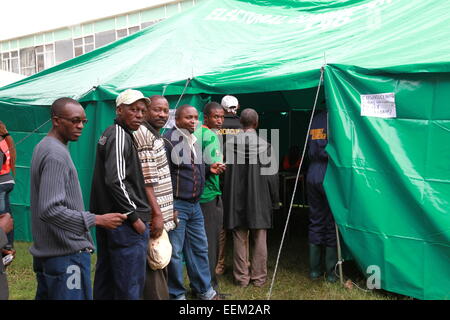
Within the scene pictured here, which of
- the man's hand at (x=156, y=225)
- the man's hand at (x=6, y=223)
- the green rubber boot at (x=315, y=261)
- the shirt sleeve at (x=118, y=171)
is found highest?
the shirt sleeve at (x=118, y=171)

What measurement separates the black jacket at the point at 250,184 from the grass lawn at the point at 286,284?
0.65 m

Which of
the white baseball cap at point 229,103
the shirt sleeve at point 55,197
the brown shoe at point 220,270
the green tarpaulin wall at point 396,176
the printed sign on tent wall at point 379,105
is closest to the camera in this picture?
the shirt sleeve at point 55,197

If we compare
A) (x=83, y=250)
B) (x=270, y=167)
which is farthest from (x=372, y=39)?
(x=83, y=250)

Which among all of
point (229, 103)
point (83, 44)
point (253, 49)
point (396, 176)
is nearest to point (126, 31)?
point (83, 44)

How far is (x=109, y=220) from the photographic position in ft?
9.09

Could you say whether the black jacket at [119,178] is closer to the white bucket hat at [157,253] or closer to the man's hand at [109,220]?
the man's hand at [109,220]

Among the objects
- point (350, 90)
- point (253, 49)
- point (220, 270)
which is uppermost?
point (253, 49)

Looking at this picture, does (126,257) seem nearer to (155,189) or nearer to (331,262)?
(155,189)

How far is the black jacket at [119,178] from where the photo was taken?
2.94m

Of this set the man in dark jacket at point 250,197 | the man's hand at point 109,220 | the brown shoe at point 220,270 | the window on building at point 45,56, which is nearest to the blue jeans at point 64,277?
the man's hand at point 109,220

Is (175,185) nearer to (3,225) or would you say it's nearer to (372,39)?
(3,225)

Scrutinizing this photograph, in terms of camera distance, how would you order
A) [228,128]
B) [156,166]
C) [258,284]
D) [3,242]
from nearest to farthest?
[3,242]
[156,166]
[258,284]
[228,128]

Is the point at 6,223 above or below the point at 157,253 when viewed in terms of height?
above

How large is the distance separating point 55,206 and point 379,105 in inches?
118
